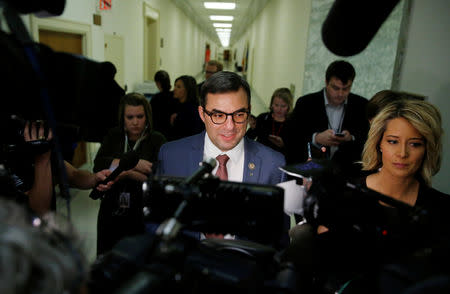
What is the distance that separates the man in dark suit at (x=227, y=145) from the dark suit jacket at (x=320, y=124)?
1.15 metres

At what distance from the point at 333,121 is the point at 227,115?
153 cm

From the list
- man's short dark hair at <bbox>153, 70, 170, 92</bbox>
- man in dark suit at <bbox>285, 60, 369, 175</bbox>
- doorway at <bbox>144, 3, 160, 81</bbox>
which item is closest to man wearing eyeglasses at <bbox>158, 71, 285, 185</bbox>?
man in dark suit at <bbox>285, 60, 369, 175</bbox>

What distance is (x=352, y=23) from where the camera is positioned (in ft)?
2.12

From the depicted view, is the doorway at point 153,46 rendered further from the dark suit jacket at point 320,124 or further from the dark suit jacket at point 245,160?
the dark suit jacket at point 245,160

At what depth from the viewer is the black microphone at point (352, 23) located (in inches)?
24.8

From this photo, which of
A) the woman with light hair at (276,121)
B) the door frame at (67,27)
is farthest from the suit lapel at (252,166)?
the door frame at (67,27)

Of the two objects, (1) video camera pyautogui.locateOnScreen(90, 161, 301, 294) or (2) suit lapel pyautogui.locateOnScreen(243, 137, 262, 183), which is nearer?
(1) video camera pyautogui.locateOnScreen(90, 161, 301, 294)

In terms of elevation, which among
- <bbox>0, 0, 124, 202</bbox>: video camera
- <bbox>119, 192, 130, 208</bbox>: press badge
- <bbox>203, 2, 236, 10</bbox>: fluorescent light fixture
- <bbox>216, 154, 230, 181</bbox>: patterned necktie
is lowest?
<bbox>119, 192, 130, 208</bbox>: press badge

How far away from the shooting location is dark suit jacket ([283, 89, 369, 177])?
2311mm

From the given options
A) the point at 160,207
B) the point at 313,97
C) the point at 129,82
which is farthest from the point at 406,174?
the point at 129,82

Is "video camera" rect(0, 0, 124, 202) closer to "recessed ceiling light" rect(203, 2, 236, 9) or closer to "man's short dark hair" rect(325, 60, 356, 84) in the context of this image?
"man's short dark hair" rect(325, 60, 356, 84)

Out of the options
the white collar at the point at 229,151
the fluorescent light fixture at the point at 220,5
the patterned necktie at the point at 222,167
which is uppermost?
the fluorescent light fixture at the point at 220,5

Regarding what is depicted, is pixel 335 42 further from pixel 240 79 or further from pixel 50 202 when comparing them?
pixel 50 202

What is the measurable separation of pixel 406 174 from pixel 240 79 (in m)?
0.76
